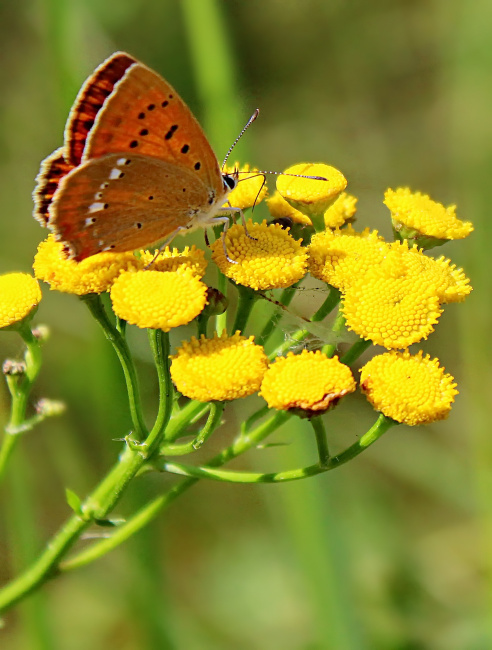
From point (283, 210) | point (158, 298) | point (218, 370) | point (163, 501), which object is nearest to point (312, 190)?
point (283, 210)

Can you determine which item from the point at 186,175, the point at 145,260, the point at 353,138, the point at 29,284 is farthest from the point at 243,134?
the point at 353,138

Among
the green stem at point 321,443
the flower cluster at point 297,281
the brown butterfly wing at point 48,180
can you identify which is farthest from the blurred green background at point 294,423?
the green stem at point 321,443

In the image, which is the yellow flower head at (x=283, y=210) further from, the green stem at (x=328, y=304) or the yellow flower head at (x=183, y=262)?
the yellow flower head at (x=183, y=262)

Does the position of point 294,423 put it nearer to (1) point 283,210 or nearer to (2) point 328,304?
(2) point 328,304

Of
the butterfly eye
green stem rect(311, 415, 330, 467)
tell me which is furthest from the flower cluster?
the butterfly eye

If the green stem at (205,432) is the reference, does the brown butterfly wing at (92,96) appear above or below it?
above
